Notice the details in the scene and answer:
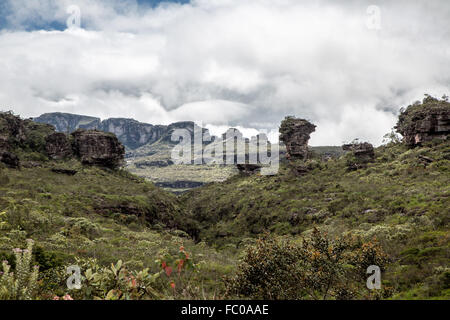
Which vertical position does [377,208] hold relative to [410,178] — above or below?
below

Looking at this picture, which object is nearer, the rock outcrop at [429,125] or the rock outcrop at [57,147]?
the rock outcrop at [429,125]

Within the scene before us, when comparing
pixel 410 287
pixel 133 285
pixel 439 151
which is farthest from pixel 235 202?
pixel 133 285

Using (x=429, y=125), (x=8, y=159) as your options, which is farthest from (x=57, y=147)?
(x=429, y=125)

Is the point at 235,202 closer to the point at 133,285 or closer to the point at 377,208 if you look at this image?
the point at 377,208

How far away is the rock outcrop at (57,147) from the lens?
176ft

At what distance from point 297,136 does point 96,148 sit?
5001 centimetres

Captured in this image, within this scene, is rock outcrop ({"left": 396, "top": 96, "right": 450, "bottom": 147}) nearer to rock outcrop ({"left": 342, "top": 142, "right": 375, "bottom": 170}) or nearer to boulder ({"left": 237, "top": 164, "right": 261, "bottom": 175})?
rock outcrop ({"left": 342, "top": 142, "right": 375, "bottom": 170})

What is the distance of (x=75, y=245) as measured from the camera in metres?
17.2

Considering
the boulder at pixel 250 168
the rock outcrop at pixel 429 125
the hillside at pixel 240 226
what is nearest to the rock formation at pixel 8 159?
the hillside at pixel 240 226

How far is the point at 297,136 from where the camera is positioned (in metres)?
69.8

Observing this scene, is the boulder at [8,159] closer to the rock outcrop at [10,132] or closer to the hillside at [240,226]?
the rock outcrop at [10,132]

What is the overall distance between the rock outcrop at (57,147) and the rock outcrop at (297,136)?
173 ft

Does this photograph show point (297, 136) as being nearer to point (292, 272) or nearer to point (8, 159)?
point (8, 159)
